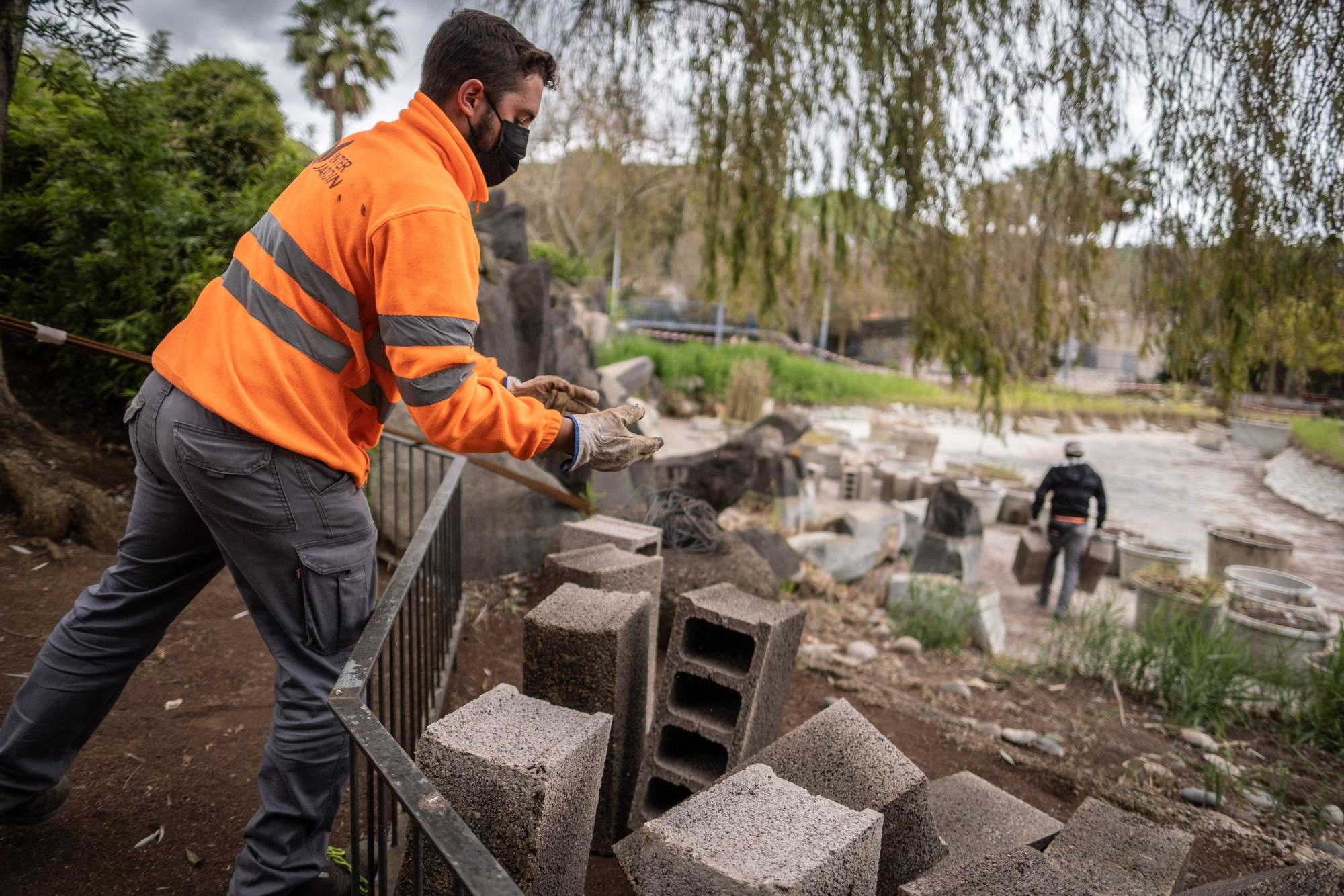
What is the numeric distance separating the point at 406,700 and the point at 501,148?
225 centimetres

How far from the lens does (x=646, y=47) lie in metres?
5.32

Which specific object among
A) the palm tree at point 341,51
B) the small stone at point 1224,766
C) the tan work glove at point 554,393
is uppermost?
the palm tree at point 341,51

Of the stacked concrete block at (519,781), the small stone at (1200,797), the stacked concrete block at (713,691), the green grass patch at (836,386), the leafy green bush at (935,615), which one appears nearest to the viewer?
the stacked concrete block at (519,781)

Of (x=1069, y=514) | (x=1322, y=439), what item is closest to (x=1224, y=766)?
(x=1069, y=514)

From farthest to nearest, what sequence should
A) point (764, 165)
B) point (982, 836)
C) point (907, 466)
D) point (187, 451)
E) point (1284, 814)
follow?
point (907, 466) < point (764, 165) < point (1284, 814) < point (982, 836) < point (187, 451)

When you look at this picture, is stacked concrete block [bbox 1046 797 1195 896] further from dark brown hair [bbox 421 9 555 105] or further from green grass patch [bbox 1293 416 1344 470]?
green grass patch [bbox 1293 416 1344 470]

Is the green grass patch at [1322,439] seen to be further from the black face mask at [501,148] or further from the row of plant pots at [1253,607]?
the black face mask at [501,148]

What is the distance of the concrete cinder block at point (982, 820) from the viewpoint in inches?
99.7

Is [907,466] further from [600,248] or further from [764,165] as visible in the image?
[600,248]

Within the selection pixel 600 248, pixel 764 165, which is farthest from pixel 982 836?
pixel 600 248

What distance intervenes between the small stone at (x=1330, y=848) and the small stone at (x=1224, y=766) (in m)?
0.46

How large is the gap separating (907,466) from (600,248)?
22294 millimetres

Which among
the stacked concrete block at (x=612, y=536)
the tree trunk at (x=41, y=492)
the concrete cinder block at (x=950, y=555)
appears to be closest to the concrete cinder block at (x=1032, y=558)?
the concrete cinder block at (x=950, y=555)

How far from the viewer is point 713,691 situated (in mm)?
3062
